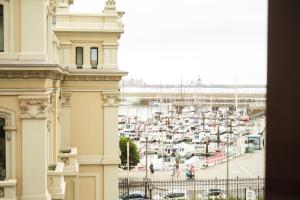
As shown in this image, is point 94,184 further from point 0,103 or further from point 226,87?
point 226,87

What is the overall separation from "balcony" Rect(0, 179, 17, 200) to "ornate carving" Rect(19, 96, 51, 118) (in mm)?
1241

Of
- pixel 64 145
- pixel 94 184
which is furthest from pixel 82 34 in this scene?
pixel 94 184

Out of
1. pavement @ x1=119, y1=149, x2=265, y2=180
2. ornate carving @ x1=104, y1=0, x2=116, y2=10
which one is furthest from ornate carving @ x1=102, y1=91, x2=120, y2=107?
pavement @ x1=119, y1=149, x2=265, y2=180

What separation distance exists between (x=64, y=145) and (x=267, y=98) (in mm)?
15540

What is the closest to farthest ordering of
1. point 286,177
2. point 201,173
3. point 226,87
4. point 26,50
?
point 286,177 → point 26,50 → point 201,173 → point 226,87

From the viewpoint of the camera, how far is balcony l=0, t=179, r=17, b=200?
29.2 feet

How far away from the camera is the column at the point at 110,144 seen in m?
16.2

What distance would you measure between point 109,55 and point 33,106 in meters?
7.14

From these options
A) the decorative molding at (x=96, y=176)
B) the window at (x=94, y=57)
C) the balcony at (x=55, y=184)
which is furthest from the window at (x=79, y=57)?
the balcony at (x=55, y=184)

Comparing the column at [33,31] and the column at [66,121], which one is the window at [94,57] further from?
the column at [33,31]

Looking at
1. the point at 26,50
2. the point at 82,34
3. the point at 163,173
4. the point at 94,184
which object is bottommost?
the point at 163,173

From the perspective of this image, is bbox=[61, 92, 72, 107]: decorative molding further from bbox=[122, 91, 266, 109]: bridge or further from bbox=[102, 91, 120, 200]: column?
bbox=[122, 91, 266, 109]: bridge

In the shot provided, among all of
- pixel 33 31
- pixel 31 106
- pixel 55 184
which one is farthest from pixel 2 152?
pixel 33 31

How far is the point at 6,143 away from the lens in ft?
30.0
